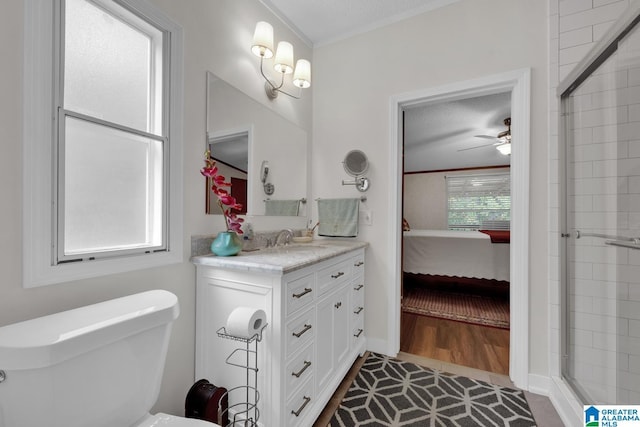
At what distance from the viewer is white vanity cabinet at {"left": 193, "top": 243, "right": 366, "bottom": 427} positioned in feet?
3.91

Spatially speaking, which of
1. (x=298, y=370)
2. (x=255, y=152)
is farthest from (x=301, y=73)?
(x=298, y=370)

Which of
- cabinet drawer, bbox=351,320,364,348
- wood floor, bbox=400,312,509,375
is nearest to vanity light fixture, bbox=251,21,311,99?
cabinet drawer, bbox=351,320,364,348

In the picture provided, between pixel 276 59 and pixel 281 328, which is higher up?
pixel 276 59

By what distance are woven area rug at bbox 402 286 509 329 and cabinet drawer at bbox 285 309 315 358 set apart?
2.04 m

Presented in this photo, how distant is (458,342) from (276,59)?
2.71m

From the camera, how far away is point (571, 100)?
1.63 m

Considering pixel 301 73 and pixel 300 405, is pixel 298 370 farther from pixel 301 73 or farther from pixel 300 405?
pixel 301 73

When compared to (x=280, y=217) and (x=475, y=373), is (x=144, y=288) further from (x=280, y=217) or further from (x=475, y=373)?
(x=475, y=373)

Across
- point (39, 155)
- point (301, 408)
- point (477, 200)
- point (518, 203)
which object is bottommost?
point (301, 408)

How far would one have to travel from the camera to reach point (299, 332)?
4.31 feet

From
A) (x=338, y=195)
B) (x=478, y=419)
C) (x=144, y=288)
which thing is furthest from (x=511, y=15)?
(x=144, y=288)

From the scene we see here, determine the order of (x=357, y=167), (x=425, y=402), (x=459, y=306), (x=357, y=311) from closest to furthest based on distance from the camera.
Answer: (x=425, y=402) < (x=357, y=311) < (x=357, y=167) < (x=459, y=306)

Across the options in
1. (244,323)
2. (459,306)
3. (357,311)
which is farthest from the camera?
(459,306)

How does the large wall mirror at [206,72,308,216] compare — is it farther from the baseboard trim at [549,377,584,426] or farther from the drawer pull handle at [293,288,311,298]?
the baseboard trim at [549,377,584,426]
